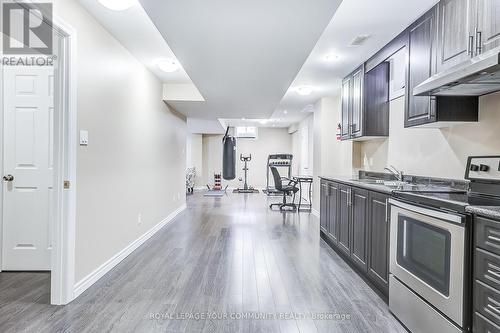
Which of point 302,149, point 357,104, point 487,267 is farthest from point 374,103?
point 302,149

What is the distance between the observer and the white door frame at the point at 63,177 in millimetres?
2291

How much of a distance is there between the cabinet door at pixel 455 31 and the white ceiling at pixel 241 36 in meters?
0.88

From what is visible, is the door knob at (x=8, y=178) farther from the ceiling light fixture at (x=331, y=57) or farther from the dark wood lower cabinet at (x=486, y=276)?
the dark wood lower cabinet at (x=486, y=276)

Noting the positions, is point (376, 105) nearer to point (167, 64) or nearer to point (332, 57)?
point (332, 57)

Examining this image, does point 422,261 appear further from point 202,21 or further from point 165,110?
point 165,110

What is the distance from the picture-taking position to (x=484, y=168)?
1959 millimetres

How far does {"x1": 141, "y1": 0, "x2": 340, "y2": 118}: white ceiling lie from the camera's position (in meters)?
2.10

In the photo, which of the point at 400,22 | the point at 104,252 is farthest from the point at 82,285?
the point at 400,22

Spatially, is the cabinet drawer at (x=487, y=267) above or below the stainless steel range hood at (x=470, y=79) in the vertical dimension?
below

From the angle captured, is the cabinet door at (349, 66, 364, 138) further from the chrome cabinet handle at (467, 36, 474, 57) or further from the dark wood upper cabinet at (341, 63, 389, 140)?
the chrome cabinet handle at (467, 36, 474, 57)

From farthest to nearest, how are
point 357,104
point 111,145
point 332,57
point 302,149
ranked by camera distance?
point 302,149
point 357,104
point 332,57
point 111,145

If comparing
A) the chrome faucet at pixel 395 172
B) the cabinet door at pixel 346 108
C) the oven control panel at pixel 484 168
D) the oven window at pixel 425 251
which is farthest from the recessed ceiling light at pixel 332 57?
the oven window at pixel 425 251

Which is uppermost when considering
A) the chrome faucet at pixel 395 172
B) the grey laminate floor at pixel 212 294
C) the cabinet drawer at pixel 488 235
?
the chrome faucet at pixel 395 172

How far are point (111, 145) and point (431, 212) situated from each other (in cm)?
289
